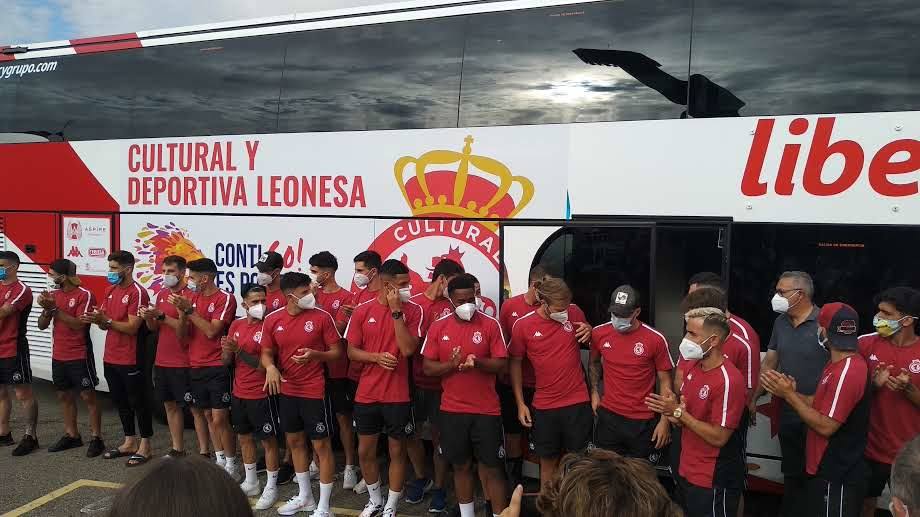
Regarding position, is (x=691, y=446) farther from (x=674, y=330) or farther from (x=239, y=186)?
(x=239, y=186)

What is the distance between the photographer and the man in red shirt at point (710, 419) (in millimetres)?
3885

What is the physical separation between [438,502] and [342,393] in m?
1.28

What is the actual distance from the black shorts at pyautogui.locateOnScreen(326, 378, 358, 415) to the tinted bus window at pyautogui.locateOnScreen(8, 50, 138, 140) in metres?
3.69

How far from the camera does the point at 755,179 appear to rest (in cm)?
502

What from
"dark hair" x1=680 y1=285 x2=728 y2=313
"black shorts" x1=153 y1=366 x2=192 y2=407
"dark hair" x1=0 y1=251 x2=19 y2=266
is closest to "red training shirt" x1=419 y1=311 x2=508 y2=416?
"dark hair" x1=680 y1=285 x2=728 y2=313

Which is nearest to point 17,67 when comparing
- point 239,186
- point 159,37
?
point 159,37

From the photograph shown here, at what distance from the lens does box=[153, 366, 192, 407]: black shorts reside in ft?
21.3

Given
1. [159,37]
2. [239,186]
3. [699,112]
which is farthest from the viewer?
[159,37]

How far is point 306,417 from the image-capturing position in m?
5.49

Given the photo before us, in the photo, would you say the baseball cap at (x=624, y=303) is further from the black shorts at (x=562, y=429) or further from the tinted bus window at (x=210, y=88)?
the tinted bus window at (x=210, y=88)

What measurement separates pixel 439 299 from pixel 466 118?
5.09 ft

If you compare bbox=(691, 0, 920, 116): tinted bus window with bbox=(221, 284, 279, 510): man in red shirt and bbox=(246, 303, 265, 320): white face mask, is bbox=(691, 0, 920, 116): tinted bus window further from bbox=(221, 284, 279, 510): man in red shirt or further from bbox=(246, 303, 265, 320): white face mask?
bbox=(221, 284, 279, 510): man in red shirt

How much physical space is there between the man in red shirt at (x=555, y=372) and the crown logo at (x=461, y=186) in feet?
3.26

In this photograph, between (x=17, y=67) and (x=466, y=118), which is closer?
(x=466, y=118)
